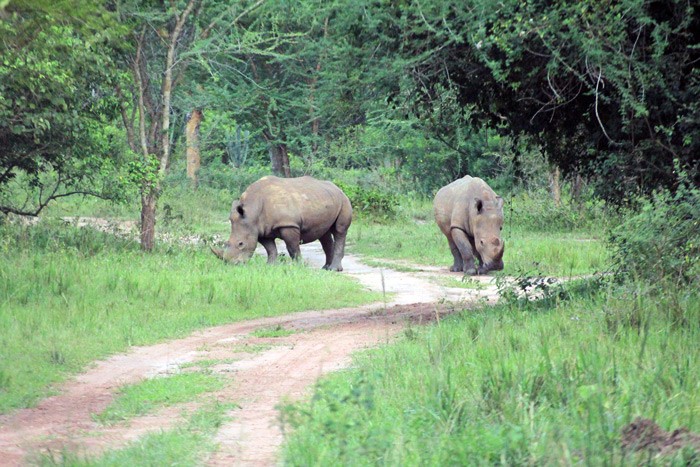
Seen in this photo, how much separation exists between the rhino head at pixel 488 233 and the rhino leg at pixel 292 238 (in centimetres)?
331

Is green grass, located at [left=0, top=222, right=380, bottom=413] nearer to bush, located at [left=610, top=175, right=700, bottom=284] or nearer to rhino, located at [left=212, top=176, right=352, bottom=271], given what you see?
rhino, located at [left=212, top=176, right=352, bottom=271]

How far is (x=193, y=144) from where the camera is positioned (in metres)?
37.2

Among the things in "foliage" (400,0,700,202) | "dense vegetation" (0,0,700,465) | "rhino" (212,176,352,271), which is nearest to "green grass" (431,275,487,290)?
"dense vegetation" (0,0,700,465)

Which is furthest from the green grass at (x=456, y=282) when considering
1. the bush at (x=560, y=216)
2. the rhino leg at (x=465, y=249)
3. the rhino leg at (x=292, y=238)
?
the bush at (x=560, y=216)

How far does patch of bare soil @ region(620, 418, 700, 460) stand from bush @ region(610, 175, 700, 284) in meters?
4.09

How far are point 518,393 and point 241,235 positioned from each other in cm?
1342

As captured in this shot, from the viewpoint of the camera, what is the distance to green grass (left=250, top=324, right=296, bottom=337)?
10883 millimetres

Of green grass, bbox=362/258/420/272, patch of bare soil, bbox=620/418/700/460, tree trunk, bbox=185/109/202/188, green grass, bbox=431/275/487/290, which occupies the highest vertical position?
tree trunk, bbox=185/109/202/188

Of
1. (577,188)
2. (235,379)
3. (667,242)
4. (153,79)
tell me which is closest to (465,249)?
(153,79)

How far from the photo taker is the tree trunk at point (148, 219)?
1802cm

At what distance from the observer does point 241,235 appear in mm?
18984

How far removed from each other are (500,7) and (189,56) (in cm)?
921

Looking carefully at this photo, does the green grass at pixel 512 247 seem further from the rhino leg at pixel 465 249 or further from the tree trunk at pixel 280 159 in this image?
the tree trunk at pixel 280 159

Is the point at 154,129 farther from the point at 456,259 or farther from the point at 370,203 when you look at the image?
the point at 370,203
